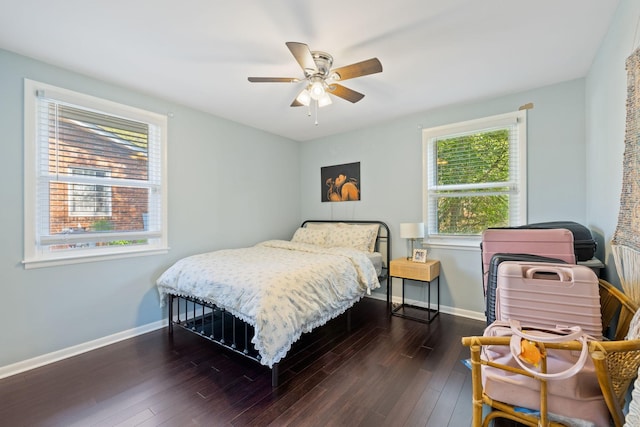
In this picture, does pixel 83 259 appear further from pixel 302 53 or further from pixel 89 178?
pixel 302 53

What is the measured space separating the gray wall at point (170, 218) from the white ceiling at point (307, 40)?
1.20ft

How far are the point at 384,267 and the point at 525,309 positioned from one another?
235cm

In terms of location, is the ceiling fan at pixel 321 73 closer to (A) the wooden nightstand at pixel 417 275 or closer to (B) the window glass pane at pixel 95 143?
(B) the window glass pane at pixel 95 143

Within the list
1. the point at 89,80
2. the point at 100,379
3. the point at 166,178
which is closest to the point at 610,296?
the point at 100,379

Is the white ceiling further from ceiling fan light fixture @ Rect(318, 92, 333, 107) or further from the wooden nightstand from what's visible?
the wooden nightstand

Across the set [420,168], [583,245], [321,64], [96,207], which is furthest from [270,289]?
[420,168]

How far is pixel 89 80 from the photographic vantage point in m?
2.57

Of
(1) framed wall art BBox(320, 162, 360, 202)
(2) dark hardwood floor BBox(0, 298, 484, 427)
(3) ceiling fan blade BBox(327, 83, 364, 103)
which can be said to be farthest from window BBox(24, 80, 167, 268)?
(1) framed wall art BBox(320, 162, 360, 202)

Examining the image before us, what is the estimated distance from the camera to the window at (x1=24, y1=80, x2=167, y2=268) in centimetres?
229

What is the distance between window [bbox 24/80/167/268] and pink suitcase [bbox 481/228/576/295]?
327 cm

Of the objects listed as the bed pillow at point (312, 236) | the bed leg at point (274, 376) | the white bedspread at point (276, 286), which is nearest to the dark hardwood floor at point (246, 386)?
the bed leg at point (274, 376)

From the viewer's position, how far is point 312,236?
13.7 feet

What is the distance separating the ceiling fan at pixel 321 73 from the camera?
186 cm

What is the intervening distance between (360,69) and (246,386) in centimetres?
246
